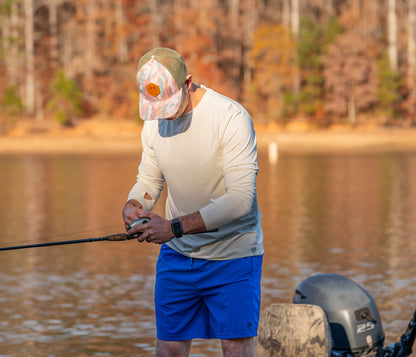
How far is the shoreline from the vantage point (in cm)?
4747

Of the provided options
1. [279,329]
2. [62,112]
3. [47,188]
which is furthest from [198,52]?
[279,329]

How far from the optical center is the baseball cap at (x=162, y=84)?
415 centimetres

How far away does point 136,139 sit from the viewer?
168 ft

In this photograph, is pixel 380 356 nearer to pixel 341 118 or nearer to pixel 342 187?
pixel 342 187

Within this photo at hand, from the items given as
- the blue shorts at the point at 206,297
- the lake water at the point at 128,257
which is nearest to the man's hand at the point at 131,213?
the blue shorts at the point at 206,297

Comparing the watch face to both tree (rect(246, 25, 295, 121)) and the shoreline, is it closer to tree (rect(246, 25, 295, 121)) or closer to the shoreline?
the shoreline

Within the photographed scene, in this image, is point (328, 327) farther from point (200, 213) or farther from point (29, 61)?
point (29, 61)

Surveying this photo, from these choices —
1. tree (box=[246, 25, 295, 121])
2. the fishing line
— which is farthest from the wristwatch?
tree (box=[246, 25, 295, 121])

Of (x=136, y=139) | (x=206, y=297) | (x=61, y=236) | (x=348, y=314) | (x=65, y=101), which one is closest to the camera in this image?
(x=206, y=297)

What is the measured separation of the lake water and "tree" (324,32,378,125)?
101 ft

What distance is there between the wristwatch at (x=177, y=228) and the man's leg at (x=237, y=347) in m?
0.57

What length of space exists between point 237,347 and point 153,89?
1.20 metres

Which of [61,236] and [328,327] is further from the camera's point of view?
[61,236]

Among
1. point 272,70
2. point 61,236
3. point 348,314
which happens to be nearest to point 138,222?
point 348,314
